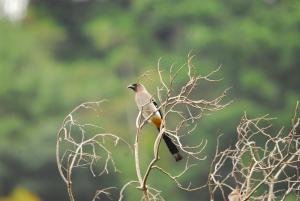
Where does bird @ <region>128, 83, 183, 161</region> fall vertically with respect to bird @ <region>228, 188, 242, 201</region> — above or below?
above

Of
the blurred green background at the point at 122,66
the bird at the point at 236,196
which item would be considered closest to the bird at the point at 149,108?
the bird at the point at 236,196

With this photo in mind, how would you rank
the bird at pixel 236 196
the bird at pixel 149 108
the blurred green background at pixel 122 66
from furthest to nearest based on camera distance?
the blurred green background at pixel 122 66
the bird at pixel 149 108
the bird at pixel 236 196

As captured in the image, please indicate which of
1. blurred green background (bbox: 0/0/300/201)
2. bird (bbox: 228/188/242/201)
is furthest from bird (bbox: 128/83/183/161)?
blurred green background (bbox: 0/0/300/201)

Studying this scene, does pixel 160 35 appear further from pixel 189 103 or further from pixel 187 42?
pixel 189 103

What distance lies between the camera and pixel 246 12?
3297 centimetres

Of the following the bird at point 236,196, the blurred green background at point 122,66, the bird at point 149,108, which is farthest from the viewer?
the blurred green background at point 122,66

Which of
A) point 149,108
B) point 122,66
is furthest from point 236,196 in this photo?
point 122,66

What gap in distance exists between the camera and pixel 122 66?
33875 mm

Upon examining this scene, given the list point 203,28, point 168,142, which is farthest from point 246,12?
point 168,142

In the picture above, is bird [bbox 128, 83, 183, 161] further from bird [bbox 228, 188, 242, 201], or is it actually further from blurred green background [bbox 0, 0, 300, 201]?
blurred green background [bbox 0, 0, 300, 201]

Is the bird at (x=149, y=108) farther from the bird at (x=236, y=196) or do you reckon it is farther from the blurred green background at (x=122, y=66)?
the blurred green background at (x=122, y=66)

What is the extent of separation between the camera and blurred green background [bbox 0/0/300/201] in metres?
27.6

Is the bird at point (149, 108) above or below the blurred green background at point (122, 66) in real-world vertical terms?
below

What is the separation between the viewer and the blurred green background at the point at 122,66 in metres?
27.6
